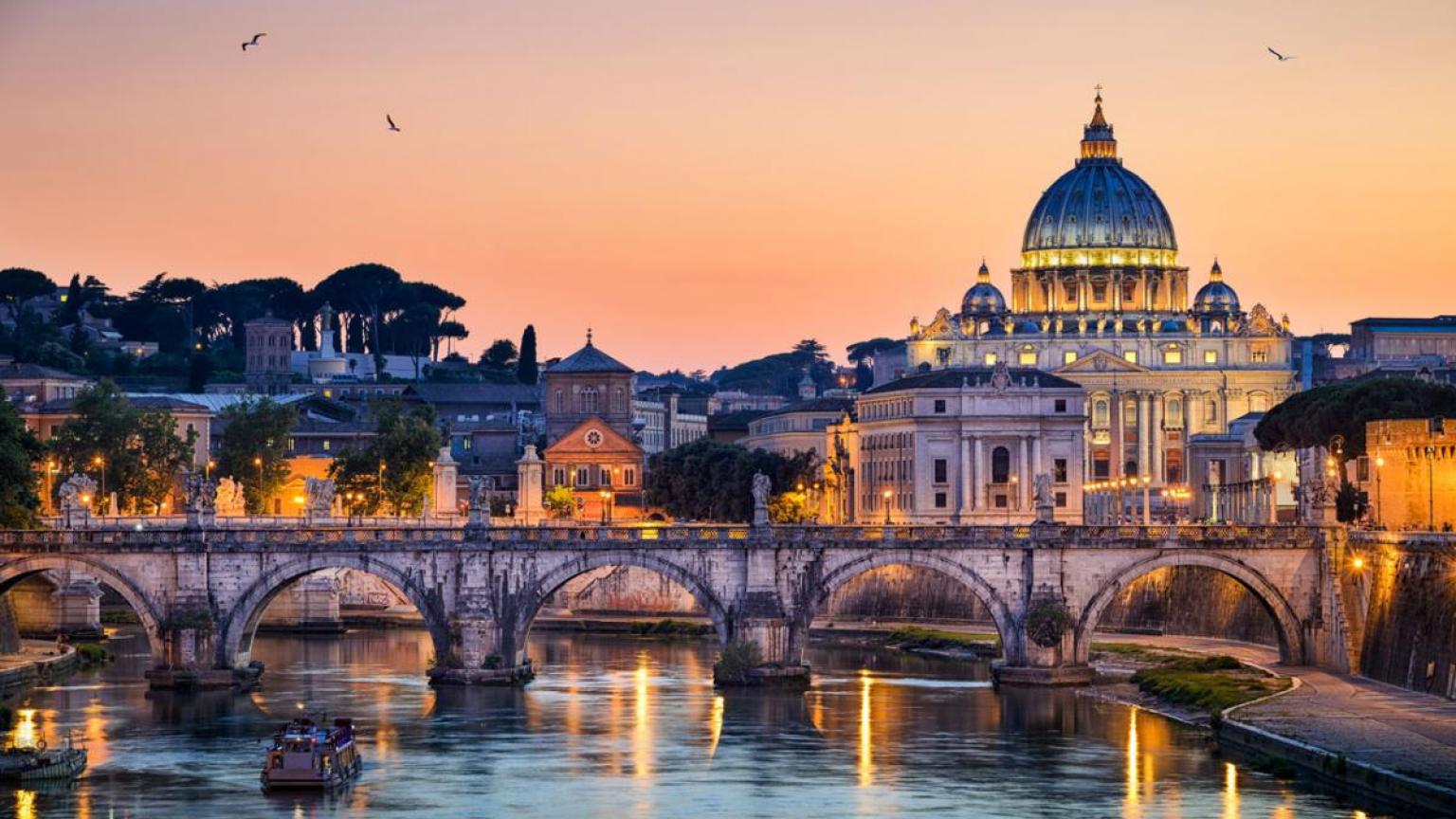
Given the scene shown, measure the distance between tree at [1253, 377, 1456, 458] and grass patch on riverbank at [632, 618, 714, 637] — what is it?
95.5 ft

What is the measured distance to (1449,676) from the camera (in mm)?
89062

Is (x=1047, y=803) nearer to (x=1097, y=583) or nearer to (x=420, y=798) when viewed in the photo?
(x=420, y=798)

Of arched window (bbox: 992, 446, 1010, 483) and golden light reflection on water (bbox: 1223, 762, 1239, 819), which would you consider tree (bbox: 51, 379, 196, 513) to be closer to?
arched window (bbox: 992, 446, 1010, 483)

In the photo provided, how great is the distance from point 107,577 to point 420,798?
28215mm

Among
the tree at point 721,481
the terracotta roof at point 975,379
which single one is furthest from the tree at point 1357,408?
the tree at point 721,481

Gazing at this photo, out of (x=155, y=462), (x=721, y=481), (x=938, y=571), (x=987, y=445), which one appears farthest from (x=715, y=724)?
(x=987, y=445)

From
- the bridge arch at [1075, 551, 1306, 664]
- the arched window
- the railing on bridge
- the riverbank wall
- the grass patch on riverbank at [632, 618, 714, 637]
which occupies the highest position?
the arched window

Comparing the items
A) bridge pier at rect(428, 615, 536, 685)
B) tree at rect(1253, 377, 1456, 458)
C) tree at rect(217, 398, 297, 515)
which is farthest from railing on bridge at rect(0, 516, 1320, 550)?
tree at rect(217, 398, 297, 515)

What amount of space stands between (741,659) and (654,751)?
15.7 metres

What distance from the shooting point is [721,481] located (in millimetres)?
193500

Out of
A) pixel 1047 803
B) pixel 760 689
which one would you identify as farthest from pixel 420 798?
pixel 760 689

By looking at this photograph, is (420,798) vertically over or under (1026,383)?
under

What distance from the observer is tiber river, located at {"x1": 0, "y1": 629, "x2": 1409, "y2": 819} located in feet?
260

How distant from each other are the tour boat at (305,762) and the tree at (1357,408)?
63.1 meters
